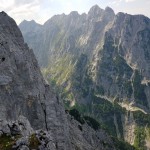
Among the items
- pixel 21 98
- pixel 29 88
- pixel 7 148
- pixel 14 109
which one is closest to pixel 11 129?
pixel 7 148

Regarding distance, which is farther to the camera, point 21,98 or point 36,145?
point 21,98

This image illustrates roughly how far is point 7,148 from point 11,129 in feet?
37.8

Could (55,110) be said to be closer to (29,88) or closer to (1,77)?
(29,88)

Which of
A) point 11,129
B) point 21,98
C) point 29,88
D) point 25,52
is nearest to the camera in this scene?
point 11,129

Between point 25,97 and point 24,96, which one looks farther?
point 25,97

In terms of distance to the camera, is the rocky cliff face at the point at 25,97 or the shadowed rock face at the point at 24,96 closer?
the rocky cliff face at the point at 25,97

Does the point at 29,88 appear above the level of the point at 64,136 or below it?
above

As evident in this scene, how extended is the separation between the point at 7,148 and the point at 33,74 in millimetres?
67916

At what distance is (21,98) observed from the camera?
310 feet

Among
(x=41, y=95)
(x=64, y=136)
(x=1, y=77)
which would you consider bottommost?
(x=64, y=136)

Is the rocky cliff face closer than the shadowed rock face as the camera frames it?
Yes

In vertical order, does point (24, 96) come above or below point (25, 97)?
above

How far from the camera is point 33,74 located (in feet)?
368

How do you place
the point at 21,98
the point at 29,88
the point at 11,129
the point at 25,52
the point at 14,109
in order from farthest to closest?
the point at 25,52 → the point at 29,88 → the point at 21,98 → the point at 14,109 → the point at 11,129
